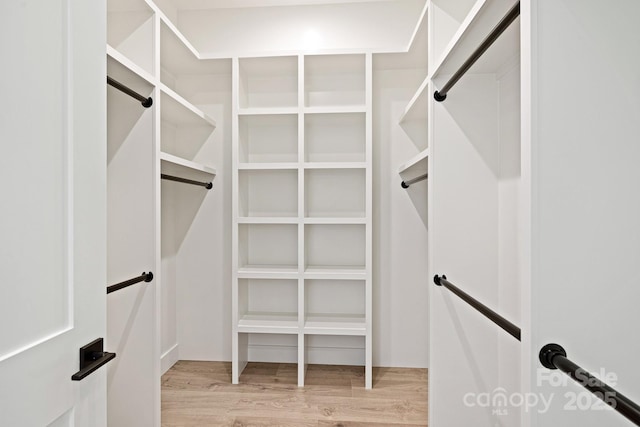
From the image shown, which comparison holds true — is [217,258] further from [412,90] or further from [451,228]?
[412,90]

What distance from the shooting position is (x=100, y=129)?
2.85 ft

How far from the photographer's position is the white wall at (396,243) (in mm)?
2434

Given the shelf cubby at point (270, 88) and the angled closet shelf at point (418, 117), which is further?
the shelf cubby at point (270, 88)

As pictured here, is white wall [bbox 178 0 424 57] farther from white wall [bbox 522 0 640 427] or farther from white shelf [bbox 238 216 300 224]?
white wall [bbox 522 0 640 427]

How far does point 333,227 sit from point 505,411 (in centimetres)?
143

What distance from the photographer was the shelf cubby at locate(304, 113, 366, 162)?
2467 millimetres

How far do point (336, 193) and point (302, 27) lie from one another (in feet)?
4.01

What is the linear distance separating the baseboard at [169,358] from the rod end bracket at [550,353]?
2289mm

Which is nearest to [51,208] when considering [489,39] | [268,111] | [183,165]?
[489,39]

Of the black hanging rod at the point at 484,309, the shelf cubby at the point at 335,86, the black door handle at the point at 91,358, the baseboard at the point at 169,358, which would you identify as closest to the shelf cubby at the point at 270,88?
the shelf cubby at the point at 335,86

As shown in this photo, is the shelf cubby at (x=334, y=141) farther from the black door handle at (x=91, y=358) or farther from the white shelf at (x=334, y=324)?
the black door handle at (x=91, y=358)

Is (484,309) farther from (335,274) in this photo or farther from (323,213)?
(323,213)

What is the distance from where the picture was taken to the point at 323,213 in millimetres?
2482

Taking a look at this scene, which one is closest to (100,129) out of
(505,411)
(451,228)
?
(451,228)
